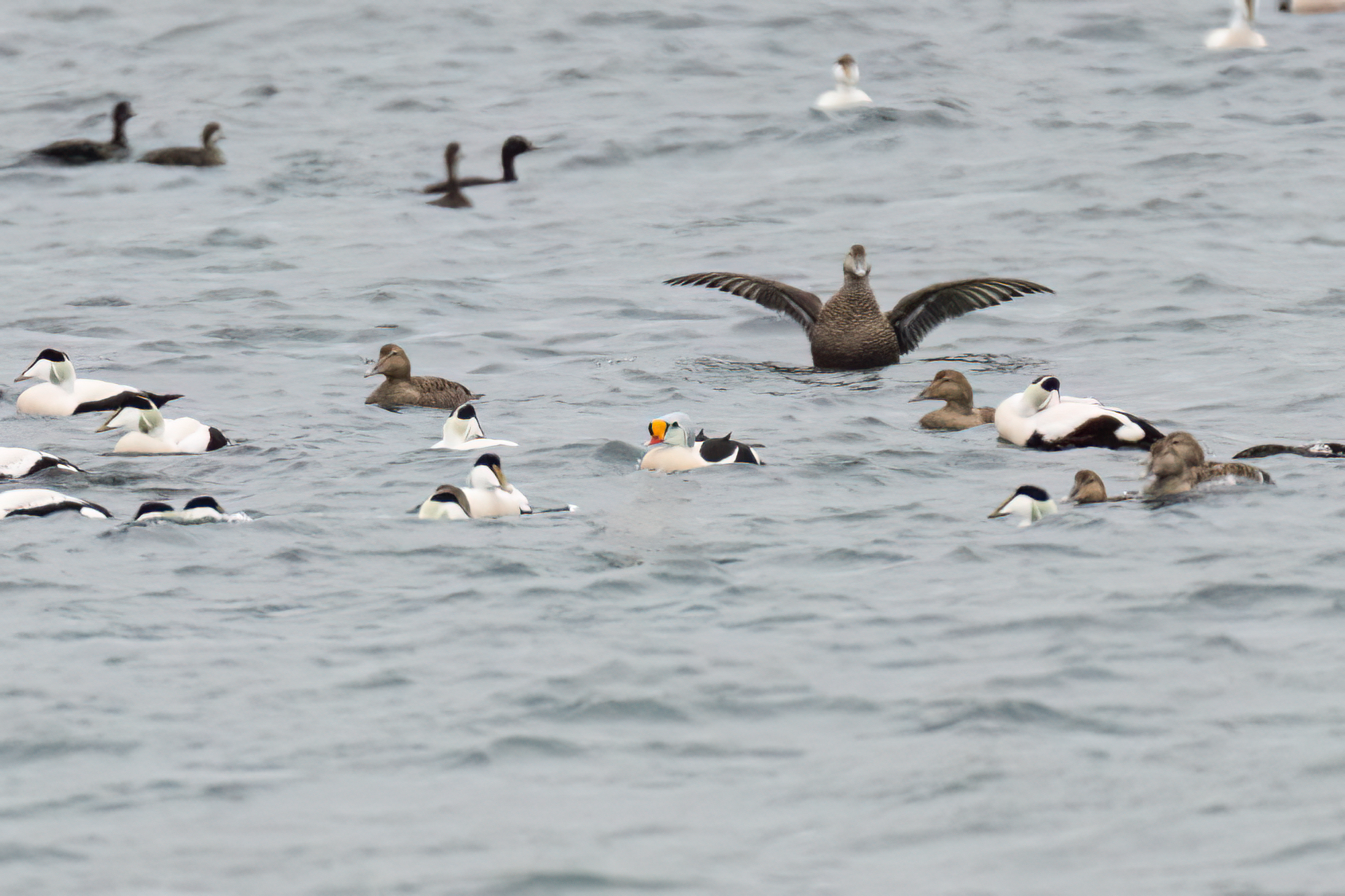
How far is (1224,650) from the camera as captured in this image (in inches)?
318

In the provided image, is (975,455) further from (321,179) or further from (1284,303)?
(321,179)

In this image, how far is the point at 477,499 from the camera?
34.9ft

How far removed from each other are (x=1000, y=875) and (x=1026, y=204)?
1642 cm

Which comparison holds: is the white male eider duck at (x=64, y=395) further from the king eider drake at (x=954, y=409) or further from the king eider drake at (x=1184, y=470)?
the king eider drake at (x=1184, y=470)

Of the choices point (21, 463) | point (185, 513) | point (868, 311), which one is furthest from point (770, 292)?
point (185, 513)

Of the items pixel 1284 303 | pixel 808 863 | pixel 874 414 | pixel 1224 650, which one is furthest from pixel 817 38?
pixel 808 863

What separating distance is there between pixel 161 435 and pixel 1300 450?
23.9 ft

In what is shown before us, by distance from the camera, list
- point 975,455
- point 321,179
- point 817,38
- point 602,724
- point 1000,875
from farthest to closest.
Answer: point 817,38 → point 321,179 → point 975,455 → point 602,724 → point 1000,875

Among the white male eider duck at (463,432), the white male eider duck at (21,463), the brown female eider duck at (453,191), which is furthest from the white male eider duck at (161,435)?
the brown female eider duck at (453,191)

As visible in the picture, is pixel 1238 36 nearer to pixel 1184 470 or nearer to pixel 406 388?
pixel 406 388

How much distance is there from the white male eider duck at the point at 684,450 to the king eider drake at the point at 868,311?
4009mm

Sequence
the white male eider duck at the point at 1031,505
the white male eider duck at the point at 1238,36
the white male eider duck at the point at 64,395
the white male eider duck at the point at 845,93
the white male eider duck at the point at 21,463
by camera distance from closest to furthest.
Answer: the white male eider duck at the point at 1031,505
the white male eider duck at the point at 21,463
the white male eider duck at the point at 64,395
the white male eider duck at the point at 845,93
the white male eider duck at the point at 1238,36

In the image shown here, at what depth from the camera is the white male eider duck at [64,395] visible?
1434 centimetres

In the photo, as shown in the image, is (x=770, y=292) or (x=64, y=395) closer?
(x=64, y=395)
